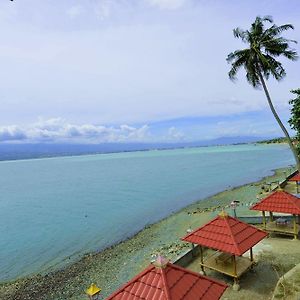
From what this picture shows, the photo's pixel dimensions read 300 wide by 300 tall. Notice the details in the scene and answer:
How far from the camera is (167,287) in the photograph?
7.83m

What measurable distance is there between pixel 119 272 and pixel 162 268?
1196cm

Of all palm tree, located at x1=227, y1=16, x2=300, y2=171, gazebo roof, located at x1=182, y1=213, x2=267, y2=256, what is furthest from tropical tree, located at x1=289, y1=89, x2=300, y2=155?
gazebo roof, located at x1=182, y1=213, x2=267, y2=256

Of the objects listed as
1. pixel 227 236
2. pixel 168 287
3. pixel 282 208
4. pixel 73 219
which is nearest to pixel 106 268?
pixel 227 236

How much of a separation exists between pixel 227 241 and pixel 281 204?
6.26m

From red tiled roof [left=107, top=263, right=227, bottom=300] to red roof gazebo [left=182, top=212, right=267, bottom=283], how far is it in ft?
12.5

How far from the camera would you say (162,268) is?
820 cm

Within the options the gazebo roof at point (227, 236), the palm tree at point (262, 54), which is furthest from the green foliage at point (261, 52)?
the gazebo roof at point (227, 236)

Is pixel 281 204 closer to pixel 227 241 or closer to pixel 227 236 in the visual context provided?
pixel 227 236

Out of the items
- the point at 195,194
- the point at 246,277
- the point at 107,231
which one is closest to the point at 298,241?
the point at 246,277

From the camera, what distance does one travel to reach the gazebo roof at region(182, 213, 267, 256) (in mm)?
12336

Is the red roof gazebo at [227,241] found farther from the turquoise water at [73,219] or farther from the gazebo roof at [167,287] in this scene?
the turquoise water at [73,219]

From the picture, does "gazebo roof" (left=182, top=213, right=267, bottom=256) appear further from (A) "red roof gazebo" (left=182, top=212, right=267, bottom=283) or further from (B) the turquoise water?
(B) the turquoise water

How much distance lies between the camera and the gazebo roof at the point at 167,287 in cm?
785

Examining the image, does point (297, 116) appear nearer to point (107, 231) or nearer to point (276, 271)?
point (276, 271)
